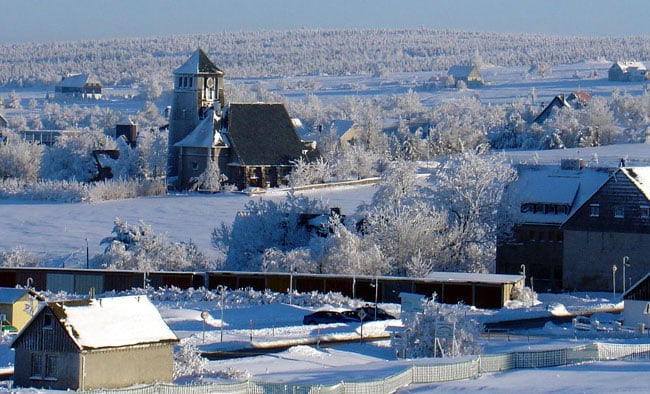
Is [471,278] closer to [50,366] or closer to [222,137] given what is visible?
[50,366]

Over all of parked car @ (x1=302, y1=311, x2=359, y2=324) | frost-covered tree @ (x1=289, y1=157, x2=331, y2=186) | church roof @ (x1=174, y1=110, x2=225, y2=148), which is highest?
church roof @ (x1=174, y1=110, x2=225, y2=148)

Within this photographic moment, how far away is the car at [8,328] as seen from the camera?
102 ft

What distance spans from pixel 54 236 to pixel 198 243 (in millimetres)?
4909

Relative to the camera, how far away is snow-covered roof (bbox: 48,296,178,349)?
22594mm

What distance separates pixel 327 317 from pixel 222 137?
35.3 meters

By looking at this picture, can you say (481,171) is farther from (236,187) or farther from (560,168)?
(236,187)

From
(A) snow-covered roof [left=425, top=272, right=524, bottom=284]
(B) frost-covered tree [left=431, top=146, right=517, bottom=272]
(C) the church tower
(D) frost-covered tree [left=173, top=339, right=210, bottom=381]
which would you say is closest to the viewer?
(D) frost-covered tree [left=173, top=339, right=210, bottom=381]

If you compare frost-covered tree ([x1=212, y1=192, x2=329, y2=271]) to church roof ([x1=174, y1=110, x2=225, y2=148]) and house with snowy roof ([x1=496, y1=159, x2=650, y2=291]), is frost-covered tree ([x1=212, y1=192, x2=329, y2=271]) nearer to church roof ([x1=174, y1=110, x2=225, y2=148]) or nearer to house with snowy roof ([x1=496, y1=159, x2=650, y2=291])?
house with snowy roof ([x1=496, y1=159, x2=650, y2=291])

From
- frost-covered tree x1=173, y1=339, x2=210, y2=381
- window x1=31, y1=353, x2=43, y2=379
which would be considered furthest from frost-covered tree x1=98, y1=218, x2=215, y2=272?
window x1=31, y1=353, x2=43, y2=379

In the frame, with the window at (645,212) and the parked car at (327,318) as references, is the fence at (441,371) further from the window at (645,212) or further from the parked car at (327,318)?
the window at (645,212)

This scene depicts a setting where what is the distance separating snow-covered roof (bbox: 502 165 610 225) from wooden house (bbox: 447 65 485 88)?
113 meters

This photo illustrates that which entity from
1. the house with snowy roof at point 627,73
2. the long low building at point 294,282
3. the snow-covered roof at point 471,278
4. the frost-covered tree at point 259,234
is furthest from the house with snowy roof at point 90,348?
the house with snowy roof at point 627,73

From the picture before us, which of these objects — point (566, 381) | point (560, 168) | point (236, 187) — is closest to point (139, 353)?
point (566, 381)

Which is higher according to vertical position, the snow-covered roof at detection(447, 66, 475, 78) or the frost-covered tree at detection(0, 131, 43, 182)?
the snow-covered roof at detection(447, 66, 475, 78)
